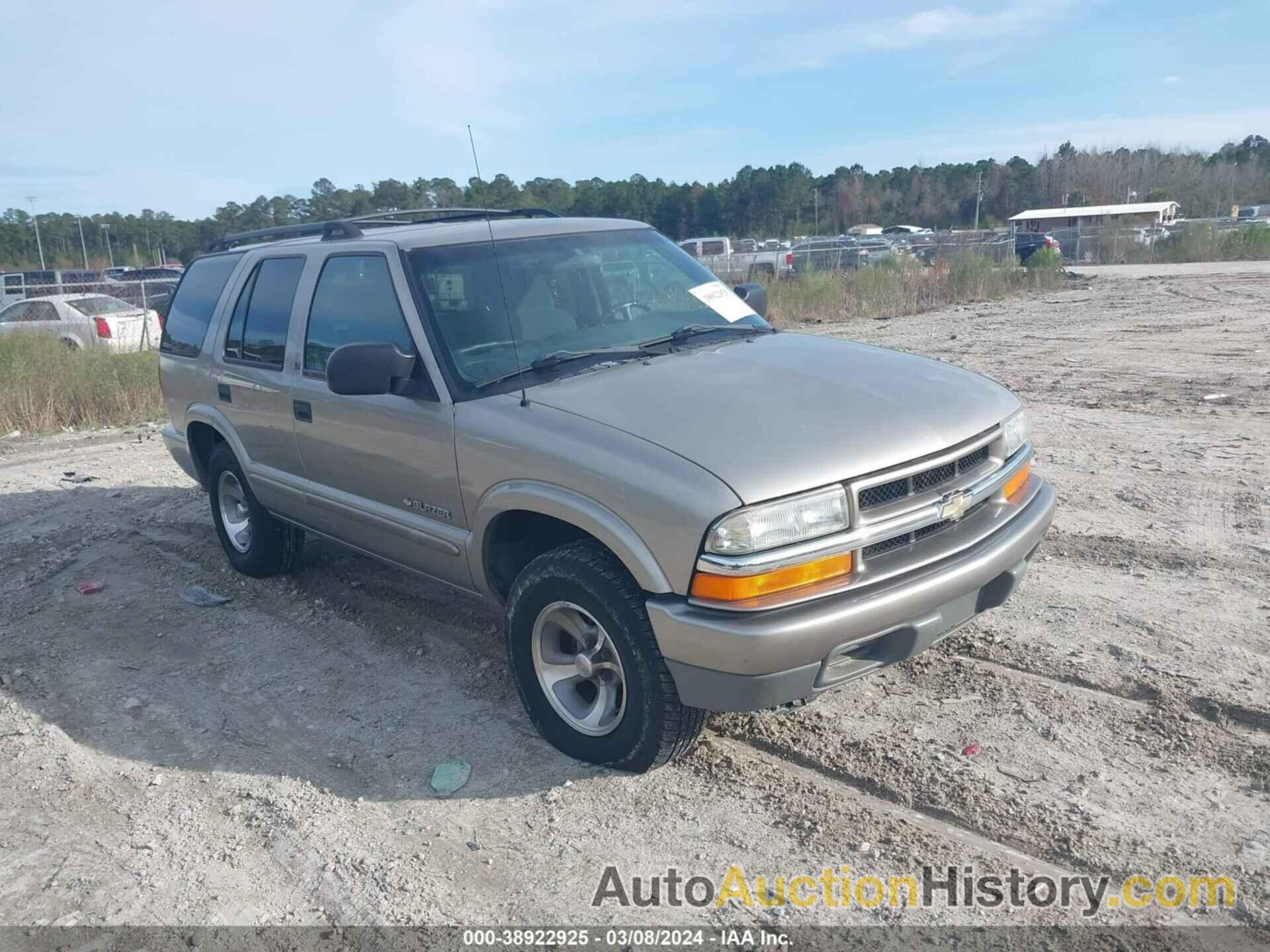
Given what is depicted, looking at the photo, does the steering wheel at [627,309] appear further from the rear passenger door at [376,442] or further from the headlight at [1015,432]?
the headlight at [1015,432]

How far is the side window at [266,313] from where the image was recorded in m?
5.13

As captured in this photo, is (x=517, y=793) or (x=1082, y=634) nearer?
(x=517, y=793)

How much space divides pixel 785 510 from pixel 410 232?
102 inches

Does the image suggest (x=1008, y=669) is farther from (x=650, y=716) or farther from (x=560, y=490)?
(x=560, y=490)

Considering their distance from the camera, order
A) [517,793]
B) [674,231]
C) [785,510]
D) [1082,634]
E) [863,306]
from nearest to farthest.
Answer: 1. [785,510]
2. [517,793]
3. [1082,634]
4. [863,306]
5. [674,231]

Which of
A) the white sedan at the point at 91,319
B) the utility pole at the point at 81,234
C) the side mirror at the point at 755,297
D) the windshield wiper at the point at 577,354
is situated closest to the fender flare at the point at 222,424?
the windshield wiper at the point at 577,354

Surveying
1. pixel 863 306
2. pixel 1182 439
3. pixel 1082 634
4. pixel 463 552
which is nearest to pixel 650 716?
pixel 463 552

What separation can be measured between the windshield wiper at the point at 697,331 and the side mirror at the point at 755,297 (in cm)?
59

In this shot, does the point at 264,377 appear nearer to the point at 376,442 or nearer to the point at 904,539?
the point at 376,442

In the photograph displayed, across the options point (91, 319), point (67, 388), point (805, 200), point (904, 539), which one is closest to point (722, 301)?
point (904, 539)

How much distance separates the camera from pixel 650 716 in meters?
3.39

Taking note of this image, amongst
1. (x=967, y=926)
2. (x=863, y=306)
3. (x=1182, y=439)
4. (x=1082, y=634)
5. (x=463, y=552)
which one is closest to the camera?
(x=967, y=926)

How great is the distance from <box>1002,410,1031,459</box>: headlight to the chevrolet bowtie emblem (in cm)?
45

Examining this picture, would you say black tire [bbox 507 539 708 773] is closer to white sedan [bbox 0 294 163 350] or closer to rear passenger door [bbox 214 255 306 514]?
rear passenger door [bbox 214 255 306 514]
